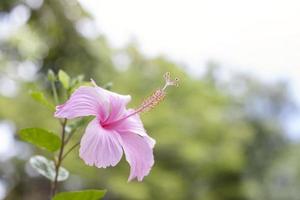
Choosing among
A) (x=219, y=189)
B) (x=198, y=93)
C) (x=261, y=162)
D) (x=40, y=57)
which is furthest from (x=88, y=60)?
(x=261, y=162)

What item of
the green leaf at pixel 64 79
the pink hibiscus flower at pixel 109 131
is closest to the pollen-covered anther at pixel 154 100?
the pink hibiscus flower at pixel 109 131

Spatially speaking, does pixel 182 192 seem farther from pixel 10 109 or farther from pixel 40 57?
pixel 40 57

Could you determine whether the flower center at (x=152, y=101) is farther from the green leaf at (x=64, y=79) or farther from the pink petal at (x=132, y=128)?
the green leaf at (x=64, y=79)

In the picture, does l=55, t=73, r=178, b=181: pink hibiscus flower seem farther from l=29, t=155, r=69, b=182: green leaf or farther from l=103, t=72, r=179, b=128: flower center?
l=29, t=155, r=69, b=182: green leaf

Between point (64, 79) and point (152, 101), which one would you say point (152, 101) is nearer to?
point (152, 101)

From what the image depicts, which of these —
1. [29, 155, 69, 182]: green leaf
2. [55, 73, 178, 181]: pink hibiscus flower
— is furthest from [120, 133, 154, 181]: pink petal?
[29, 155, 69, 182]: green leaf

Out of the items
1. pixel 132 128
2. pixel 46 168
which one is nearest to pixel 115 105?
pixel 132 128
